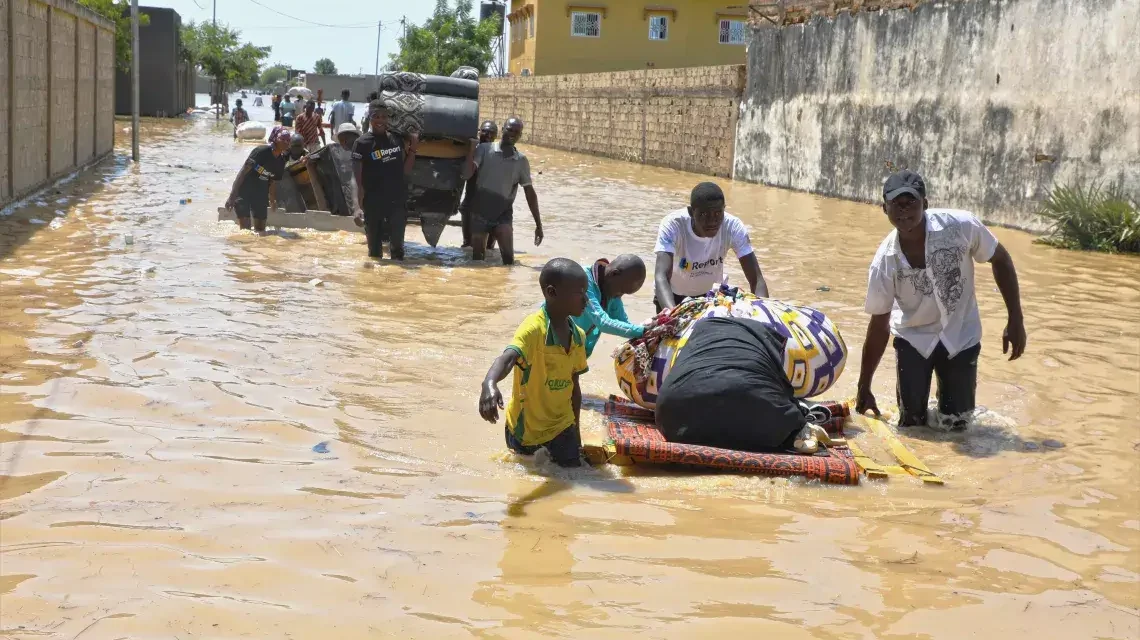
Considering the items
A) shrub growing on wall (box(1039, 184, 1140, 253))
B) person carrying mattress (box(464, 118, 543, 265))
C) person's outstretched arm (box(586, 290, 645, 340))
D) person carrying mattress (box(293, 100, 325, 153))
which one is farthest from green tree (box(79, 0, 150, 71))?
person's outstretched arm (box(586, 290, 645, 340))

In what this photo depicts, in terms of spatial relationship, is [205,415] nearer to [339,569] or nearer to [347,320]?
[339,569]

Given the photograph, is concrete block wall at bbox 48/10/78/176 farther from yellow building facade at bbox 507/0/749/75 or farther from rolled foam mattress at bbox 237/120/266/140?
yellow building facade at bbox 507/0/749/75

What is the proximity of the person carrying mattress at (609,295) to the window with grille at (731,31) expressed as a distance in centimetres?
4284

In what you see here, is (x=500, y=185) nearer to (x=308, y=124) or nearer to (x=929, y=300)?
(x=929, y=300)

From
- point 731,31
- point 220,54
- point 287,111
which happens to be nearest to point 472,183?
point 287,111

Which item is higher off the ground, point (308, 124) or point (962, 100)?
point (962, 100)

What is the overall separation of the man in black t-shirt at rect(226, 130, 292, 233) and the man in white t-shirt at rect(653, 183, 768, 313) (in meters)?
7.09

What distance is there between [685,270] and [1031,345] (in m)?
3.25

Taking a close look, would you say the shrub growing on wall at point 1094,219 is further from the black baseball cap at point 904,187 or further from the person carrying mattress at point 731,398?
the person carrying mattress at point 731,398

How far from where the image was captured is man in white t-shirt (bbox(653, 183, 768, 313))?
6348 millimetres

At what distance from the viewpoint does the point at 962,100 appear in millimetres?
17844

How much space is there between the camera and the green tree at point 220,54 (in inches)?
2254

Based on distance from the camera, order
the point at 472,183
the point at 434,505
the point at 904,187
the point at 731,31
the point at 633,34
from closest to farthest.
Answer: the point at 434,505, the point at 904,187, the point at 472,183, the point at 633,34, the point at 731,31

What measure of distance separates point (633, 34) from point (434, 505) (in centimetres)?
4358
